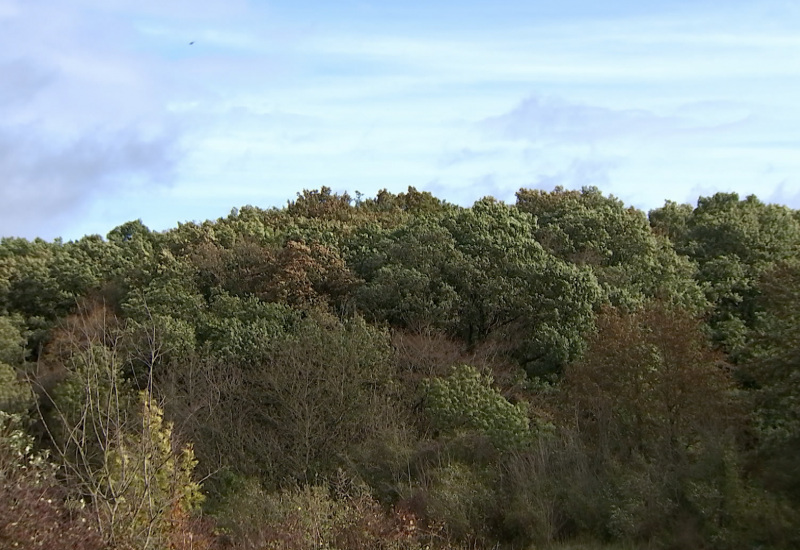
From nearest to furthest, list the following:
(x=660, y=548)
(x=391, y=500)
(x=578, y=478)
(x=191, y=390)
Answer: (x=660, y=548), (x=578, y=478), (x=391, y=500), (x=191, y=390)

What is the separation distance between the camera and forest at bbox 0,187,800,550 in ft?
61.6

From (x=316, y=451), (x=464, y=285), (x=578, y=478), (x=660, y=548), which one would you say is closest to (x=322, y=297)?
(x=464, y=285)

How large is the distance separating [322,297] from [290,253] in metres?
2.89

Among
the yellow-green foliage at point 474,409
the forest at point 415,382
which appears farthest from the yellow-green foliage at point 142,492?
the yellow-green foliage at point 474,409

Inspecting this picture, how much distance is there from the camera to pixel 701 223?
140ft

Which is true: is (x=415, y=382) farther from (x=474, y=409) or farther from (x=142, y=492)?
(x=142, y=492)

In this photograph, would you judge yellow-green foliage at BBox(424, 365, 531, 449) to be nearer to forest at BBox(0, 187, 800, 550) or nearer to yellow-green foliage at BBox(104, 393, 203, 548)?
forest at BBox(0, 187, 800, 550)

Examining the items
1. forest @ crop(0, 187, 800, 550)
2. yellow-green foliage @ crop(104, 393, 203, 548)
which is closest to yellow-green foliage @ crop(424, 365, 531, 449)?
forest @ crop(0, 187, 800, 550)

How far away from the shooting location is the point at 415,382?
30.7 meters

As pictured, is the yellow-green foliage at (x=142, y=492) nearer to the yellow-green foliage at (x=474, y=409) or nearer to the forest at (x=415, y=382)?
the forest at (x=415, y=382)

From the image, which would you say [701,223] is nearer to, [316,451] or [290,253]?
[290,253]

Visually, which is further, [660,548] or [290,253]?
[290,253]

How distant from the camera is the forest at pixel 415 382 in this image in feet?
61.6

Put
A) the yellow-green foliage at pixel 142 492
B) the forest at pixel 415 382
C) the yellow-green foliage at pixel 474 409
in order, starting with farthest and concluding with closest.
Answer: the yellow-green foliage at pixel 474 409 → the forest at pixel 415 382 → the yellow-green foliage at pixel 142 492
